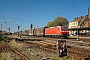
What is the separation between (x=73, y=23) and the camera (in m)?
97.7

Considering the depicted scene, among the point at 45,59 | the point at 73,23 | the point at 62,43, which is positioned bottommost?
the point at 45,59

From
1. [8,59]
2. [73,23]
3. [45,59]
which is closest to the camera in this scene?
[8,59]

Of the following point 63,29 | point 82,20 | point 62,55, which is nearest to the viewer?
point 62,55

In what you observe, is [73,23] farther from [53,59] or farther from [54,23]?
[53,59]

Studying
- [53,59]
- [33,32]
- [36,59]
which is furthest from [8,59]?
[33,32]

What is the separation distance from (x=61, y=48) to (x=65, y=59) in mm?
1192

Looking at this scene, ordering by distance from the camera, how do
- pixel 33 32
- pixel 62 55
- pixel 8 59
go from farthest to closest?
pixel 33 32 → pixel 62 55 → pixel 8 59

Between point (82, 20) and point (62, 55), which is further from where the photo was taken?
point (82, 20)

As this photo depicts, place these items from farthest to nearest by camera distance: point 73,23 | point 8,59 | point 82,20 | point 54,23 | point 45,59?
point 54,23 < point 73,23 < point 82,20 < point 45,59 < point 8,59

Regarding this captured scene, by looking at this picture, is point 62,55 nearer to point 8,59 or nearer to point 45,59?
point 45,59

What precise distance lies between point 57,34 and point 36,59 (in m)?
30.7

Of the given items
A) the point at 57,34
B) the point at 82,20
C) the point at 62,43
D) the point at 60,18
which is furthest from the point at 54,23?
the point at 62,43

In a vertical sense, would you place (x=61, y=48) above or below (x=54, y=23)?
below

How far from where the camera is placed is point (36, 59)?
8664mm
